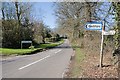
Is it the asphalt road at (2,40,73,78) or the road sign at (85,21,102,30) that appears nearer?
the road sign at (85,21,102,30)

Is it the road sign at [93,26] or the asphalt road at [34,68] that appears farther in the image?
the asphalt road at [34,68]

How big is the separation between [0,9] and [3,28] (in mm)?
3734

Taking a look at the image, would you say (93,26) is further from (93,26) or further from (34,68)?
(34,68)

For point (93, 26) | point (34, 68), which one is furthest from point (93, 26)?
point (34, 68)

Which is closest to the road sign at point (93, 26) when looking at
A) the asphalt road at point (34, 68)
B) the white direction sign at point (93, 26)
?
the white direction sign at point (93, 26)

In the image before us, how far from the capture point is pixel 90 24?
44.6 ft

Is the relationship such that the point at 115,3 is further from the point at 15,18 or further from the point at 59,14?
the point at 15,18

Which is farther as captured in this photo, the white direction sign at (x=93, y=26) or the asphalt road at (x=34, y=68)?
the asphalt road at (x=34, y=68)

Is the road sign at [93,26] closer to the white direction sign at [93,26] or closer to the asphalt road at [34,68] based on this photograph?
the white direction sign at [93,26]

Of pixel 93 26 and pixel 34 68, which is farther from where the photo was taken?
pixel 34 68

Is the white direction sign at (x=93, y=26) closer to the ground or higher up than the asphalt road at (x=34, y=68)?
higher up

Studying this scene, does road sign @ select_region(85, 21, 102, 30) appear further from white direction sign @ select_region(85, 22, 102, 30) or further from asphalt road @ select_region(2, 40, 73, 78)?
asphalt road @ select_region(2, 40, 73, 78)

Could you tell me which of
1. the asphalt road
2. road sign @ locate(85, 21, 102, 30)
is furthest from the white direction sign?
the asphalt road

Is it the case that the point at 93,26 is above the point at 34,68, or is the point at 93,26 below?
above
